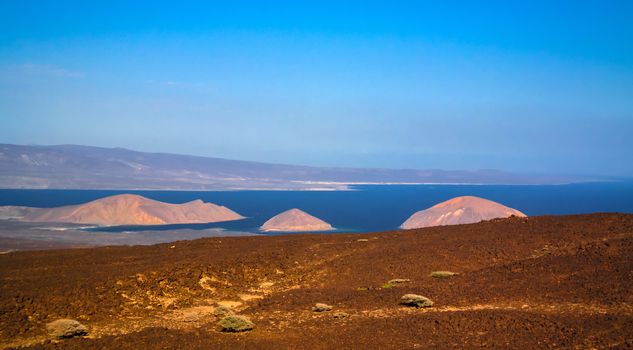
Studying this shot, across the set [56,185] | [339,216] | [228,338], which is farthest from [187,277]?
[56,185]

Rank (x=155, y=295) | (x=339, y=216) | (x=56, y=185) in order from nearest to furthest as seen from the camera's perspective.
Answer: (x=155, y=295)
(x=339, y=216)
(x=56, y=185)

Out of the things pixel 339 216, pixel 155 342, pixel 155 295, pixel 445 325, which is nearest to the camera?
pixel 155 342

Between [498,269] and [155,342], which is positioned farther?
[498,269]

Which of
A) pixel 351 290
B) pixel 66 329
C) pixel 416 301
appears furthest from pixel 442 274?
pixel 66 329

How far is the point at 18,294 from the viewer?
699 inches

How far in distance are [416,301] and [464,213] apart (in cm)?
4745

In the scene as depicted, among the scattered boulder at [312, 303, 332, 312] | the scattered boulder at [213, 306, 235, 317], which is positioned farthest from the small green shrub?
the scattered boulder at [213, 306, 235, 317]

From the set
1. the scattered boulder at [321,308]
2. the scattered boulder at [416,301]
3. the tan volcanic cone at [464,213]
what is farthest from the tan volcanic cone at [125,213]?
the scattered boulder at [416,301]

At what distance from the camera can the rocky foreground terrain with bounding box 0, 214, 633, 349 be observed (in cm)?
1409

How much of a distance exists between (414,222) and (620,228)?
44.6 meters

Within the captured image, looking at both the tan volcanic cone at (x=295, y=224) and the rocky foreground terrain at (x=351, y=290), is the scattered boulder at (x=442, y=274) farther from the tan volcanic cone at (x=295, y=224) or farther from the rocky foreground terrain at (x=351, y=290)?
the tan volcanic cone at (x=295, y=224)

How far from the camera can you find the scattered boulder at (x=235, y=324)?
15047 millimetres

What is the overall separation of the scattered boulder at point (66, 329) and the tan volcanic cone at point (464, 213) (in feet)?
164

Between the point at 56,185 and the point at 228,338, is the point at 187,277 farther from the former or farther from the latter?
the point at 56,185
